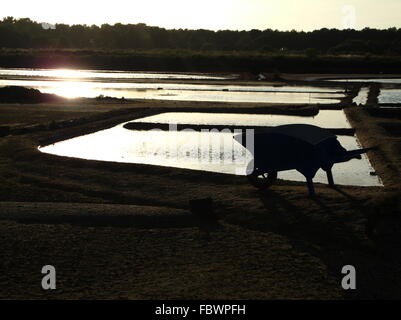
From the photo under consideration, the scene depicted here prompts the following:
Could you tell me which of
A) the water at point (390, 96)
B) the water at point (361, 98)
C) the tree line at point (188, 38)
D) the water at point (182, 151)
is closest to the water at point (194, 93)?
the water at point (361, 98)

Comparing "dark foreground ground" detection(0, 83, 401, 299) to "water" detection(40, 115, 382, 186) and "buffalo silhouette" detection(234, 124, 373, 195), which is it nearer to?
"buffalo silhouette" detection(234, 124, 373, 195)

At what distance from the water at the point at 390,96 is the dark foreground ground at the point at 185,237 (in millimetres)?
17538

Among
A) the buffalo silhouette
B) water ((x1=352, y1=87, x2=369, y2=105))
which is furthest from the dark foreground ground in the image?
water ((x1=352, y1=87, x2=369, y2=105))

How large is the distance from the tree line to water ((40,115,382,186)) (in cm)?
6901

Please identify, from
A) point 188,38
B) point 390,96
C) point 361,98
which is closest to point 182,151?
point 361,98

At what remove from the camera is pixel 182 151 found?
1431cm

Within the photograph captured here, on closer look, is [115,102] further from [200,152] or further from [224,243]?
[224,243]

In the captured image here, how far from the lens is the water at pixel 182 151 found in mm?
11758

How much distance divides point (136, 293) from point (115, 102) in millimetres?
21992

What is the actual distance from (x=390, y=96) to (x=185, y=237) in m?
25.6

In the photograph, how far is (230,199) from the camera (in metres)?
8.80

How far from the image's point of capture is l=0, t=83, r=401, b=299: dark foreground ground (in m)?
5.86

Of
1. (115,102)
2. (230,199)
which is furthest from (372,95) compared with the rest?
(230,199)

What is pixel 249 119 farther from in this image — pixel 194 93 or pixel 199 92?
pixel 199 92
